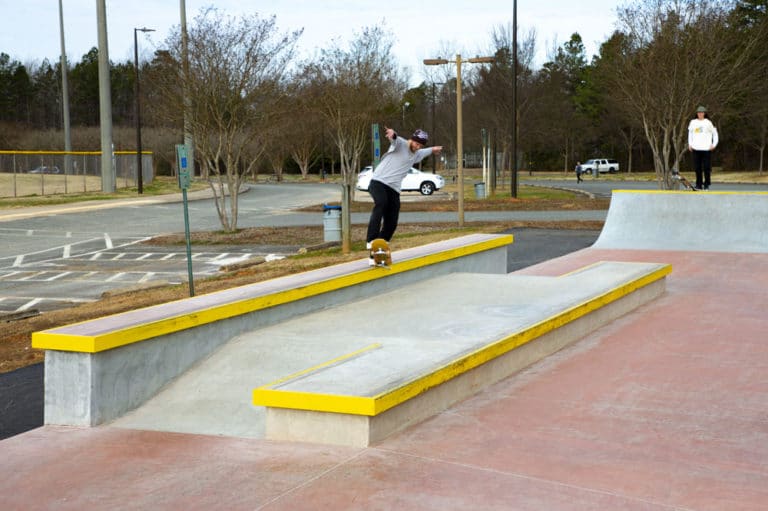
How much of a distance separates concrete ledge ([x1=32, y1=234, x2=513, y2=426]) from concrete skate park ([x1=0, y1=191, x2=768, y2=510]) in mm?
17

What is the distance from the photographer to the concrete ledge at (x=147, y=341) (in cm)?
595

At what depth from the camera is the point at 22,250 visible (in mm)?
21734

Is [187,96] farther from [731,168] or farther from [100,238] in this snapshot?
[731,168]

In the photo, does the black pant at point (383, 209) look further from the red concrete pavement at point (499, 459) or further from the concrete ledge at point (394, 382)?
the red concrete pavement at point (499, 459)

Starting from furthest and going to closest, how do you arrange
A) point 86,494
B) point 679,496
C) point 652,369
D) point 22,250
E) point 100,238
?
point 100,238 < point 22,250 < point 652,369 < point 86,494 < point 679,496

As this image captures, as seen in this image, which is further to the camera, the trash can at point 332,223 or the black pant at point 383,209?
the trash can at point 332,223

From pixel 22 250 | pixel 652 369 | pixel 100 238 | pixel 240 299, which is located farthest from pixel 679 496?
pixel 100 238

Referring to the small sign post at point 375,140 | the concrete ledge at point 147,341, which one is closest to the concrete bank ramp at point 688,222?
the small sign post at point 375,140

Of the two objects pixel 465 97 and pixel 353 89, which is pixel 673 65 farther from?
pixel 465 97

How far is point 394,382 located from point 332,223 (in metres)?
14.8

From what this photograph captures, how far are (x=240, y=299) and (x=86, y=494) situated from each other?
10.3 feet

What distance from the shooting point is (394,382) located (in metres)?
5.32

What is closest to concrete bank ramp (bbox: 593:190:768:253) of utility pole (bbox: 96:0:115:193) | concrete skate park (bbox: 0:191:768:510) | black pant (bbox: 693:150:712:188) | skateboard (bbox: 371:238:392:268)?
black pant (bbox: 693:150:712:188)

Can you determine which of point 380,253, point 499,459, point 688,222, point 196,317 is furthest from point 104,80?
point 499,459
